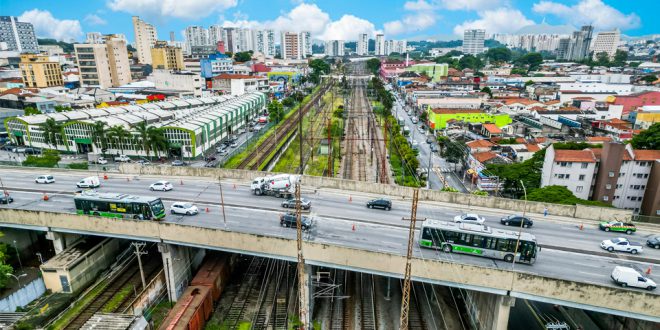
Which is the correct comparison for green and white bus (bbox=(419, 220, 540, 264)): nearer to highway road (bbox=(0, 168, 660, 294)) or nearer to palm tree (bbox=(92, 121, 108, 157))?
highway road (bbox=(0, 168, 660, 294))

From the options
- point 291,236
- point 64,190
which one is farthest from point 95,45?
point 291,236

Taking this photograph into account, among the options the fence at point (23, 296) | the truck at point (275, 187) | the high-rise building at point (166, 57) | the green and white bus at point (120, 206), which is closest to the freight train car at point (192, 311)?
the green and white bus at point (120, 206)

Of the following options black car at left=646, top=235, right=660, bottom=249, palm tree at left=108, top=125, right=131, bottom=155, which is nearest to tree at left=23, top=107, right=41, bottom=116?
palm tree at left=108, top=125, right=131, bottom=155

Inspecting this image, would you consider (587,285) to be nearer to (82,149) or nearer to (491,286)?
(491,286)

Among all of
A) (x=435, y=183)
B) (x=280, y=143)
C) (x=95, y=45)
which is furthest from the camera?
(x=95, y=45)

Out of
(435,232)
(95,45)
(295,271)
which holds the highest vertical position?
(95,45)

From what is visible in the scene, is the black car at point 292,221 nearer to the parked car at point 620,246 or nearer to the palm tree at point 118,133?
the parked car at point 620,246
